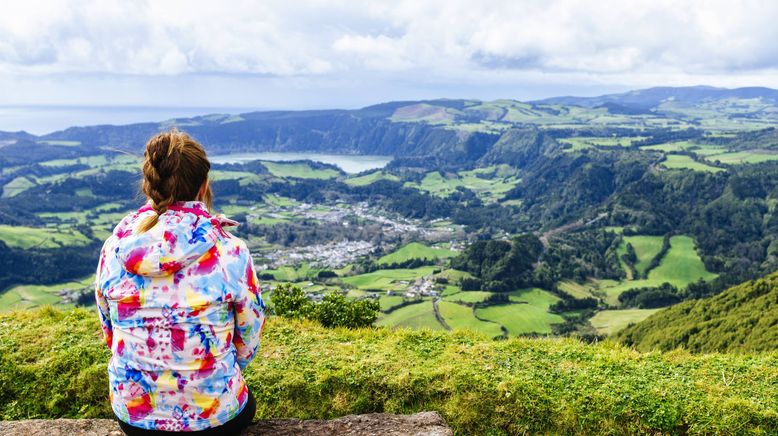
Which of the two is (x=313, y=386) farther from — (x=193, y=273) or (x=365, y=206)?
(x=365, y=206)

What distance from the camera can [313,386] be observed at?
22.0 feet

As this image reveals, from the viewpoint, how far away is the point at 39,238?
361 ft

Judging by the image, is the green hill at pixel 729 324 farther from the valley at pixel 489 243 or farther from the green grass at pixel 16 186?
the green grass at pixel 16 186

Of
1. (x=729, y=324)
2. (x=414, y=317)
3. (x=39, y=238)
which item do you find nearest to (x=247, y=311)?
(x=729, y=324)

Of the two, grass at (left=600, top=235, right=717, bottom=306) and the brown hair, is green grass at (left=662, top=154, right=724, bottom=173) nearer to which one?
grass at (left=600, top=235, right=717, bottom=306)

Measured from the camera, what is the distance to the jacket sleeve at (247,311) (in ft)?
12.5

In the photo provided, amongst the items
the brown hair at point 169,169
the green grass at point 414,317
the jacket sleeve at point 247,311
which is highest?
the brown hair at point 169,169

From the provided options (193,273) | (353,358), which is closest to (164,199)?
(193,273)

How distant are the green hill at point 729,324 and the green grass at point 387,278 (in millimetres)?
49715

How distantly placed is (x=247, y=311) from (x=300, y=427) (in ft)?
6.83

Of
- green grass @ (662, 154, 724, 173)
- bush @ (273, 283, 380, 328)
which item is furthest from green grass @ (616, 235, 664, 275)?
bush @ (273, 283, 380, 328)

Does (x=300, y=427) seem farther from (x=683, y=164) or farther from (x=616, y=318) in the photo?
(x=683, y=164)

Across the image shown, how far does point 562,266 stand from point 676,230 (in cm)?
4920

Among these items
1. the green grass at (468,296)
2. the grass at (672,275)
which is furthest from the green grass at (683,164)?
the green grass at (468,296)
